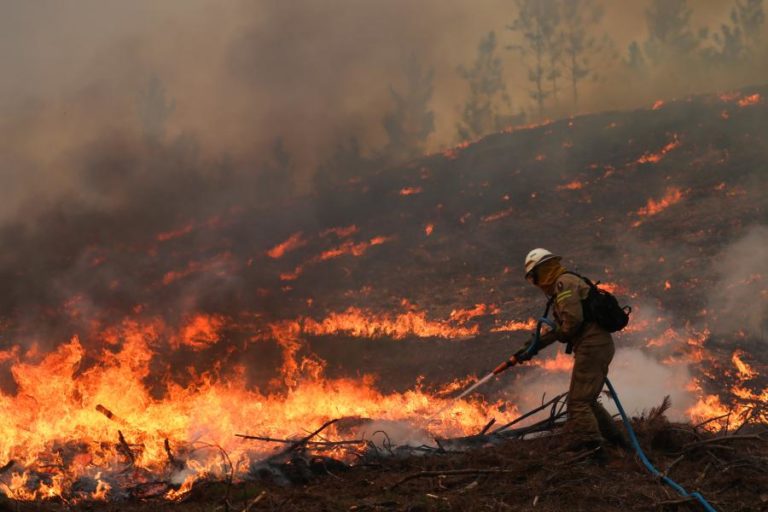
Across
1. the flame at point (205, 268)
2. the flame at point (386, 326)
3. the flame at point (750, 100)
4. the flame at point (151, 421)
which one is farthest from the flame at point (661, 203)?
the flame at point (205, 268)

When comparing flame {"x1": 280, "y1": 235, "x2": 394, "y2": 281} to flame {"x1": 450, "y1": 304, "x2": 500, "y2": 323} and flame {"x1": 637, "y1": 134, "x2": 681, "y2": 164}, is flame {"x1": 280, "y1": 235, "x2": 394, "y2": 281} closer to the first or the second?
flame {"x1": 450, "y1": 304, "x2": 500, "y2": 323}

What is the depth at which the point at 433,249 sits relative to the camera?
2292 centimetres

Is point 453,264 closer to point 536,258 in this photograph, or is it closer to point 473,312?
point 473,312

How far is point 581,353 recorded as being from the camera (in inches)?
239

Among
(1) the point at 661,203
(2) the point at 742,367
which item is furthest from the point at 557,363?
(1) the point at 661,203

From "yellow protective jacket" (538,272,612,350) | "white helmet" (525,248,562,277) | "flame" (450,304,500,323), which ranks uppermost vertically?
"white helmet" (525,248,562,277)

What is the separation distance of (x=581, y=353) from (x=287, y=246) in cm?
2080

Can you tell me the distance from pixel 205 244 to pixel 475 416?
1929cm

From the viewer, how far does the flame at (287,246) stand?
982 inches

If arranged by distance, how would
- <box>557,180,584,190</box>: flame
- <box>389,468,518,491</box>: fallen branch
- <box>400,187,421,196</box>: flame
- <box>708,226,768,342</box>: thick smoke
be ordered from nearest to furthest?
1. <box>389,468,518,491</box>: fallen branch
2. <box>708,226,768,342</box>: thick smoke
3. <box>557,180,584,190</box>: flame
4. <box>400,187,421,196</box>: flame

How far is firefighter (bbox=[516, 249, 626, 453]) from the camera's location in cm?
593

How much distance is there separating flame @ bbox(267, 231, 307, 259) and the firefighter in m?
19.4

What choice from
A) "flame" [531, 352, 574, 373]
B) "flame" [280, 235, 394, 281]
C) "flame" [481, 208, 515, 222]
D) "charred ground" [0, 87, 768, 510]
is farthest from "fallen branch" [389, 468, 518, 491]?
"flame" [481, 208, 515, 222]

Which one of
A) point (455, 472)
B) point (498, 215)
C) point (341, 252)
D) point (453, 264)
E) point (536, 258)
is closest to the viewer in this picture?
point (455, 472)
